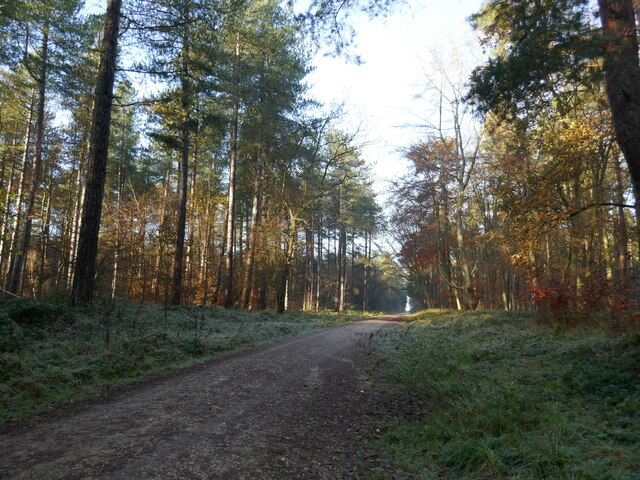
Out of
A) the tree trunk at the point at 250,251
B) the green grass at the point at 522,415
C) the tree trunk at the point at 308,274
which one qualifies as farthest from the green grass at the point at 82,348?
the tree trunk at the point at 308,274

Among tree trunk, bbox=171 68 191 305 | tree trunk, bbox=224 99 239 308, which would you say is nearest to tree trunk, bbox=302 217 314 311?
tree trunk, bbox=224 99 239 308

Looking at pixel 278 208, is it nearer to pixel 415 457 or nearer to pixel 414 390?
pixel 414 390

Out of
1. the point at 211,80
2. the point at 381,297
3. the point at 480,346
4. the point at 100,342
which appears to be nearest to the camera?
the point at 100,342

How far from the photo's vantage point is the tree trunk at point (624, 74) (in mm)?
5340

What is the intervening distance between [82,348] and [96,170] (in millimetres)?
5219

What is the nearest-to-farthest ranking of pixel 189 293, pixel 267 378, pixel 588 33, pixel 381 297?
pixel 588 33 < pixel 267 378 < pixel 189 293 < pixel 381 297

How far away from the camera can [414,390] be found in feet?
19.4

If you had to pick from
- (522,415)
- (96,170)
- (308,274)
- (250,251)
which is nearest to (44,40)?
(96,170)

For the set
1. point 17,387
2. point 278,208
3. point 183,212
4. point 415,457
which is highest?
point 278,208

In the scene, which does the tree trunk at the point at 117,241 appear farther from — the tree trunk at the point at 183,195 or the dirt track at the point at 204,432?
the dirt track at the point at 204,432

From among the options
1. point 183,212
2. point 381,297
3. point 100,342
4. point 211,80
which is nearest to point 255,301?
point 183,212

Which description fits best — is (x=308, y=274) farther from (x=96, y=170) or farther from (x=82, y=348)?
(x=82, y=348)

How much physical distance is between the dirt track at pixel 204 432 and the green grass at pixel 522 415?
0.71 m

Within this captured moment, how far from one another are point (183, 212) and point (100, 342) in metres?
9.79
